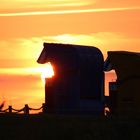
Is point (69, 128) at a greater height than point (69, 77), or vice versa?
point (69, 77)

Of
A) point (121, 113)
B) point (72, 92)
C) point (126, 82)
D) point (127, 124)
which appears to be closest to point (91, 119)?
point (127, 124)

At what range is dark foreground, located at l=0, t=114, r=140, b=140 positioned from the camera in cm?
3048

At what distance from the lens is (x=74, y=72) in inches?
1713

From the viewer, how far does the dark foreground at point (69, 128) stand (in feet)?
100

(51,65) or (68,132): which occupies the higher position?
(51,65)

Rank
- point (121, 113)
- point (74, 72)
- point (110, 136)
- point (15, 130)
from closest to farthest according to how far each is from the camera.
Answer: point (110, 136), point (15, 130), point (121, 113), point (74, 72)

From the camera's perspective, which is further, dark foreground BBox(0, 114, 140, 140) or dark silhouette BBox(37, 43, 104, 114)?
dark silhouette BBox(37, 43, 104, 114)

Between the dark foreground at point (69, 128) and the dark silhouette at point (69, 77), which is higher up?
the dark silhouette at point (69, 77)

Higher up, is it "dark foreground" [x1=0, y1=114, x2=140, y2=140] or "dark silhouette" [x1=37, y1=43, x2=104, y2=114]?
"dark silhouette" [x1=37, y1=43, x2=104, y2=114]

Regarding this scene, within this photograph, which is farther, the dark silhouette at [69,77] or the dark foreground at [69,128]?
the dark silhouette at [69,77]

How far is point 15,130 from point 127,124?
201 inches

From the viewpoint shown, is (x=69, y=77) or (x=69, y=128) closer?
(x=69, y=128)

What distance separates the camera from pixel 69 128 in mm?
31141

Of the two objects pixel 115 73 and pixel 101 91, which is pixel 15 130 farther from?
pixel 101 91
